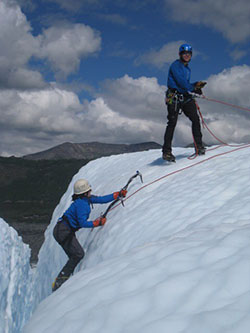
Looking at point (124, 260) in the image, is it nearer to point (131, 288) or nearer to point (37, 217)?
point (131, 288)

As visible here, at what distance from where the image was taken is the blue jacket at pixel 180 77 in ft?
19.4

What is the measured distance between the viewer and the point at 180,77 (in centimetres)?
593

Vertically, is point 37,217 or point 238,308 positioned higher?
point 238,308

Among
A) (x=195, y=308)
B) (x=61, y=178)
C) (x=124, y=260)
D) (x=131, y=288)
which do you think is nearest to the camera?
(x=195, y=308)

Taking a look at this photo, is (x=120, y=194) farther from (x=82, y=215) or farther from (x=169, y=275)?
(x=169, y=275)

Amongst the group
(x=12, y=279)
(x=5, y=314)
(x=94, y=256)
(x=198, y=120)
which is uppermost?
(x=198, y=120)

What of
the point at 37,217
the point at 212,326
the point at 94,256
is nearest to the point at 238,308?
the point at 212,326

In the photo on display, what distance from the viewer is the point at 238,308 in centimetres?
163

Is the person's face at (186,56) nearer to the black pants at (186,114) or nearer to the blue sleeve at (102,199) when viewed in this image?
the black pants at (186,114)

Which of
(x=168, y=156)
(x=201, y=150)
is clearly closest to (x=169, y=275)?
(x=168, y=156)

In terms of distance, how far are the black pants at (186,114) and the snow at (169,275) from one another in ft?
5.47

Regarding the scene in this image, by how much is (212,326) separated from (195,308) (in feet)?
0.72

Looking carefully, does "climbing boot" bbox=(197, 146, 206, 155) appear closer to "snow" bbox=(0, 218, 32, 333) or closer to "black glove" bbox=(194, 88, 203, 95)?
"black glove" bbox=(194, 88, 203, 95)

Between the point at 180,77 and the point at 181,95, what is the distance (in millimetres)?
Answer: 387
